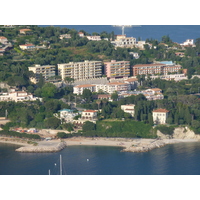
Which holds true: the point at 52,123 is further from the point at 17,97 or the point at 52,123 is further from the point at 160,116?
the point at 160,116

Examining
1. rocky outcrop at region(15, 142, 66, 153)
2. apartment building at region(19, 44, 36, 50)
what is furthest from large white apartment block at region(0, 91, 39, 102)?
apartment building at region(19, 44, 36, 50)

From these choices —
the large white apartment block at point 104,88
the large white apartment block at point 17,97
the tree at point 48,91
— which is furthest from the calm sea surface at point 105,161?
the large white apartment block at point 104,88

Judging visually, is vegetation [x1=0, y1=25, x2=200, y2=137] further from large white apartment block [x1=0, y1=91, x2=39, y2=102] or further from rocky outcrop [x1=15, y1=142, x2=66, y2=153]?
rocky outcrop [x1=15, y1=142, x2=66, y2=153]

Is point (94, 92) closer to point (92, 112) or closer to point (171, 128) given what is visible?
point (92, 112)

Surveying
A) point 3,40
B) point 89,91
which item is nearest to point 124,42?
point 3,40

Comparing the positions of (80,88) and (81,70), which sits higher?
(81,70)

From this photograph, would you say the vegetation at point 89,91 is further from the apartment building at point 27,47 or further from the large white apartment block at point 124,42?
the large white apartment block at point 124,42
